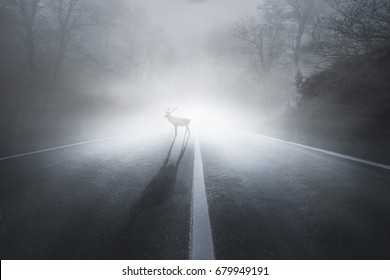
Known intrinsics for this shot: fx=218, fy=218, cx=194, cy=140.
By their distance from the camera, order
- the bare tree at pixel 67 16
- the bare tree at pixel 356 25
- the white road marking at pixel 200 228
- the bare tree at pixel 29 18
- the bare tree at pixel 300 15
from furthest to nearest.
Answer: the bare tree at pixel 300 15 → the bare tree at pixel 67 16 → the bare tree at pixel 29 18 → the bare tree at pixel 356 25 → the white road marking at pixel 200 228

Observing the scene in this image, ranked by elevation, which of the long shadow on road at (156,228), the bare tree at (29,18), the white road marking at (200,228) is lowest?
the long shadow on road at (156,228)

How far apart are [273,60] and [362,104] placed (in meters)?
18.4

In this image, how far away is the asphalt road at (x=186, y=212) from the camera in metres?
1.87

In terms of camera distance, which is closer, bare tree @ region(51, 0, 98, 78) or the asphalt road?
the asphalt road

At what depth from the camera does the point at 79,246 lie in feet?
6.30

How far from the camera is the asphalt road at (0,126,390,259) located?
1.87 metres

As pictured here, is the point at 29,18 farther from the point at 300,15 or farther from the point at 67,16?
the point at 300,15

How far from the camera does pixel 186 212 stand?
2607 millimetres

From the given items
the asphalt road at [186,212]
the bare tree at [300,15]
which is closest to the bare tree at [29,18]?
the asphalt road at [186,212]

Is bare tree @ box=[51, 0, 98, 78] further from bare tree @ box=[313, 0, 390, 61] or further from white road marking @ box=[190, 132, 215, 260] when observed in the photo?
white road marking @ box=[190, 132, 215, 260]

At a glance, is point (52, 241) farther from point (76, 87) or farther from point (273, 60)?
point (273, 60)

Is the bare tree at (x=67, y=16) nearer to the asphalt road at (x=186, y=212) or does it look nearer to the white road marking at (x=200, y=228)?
the asphalt road at (x=186, y=212)

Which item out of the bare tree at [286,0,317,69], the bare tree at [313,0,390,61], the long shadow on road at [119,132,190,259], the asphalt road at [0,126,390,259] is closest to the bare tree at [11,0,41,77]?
the asphalt road at [0,126,390,259]
